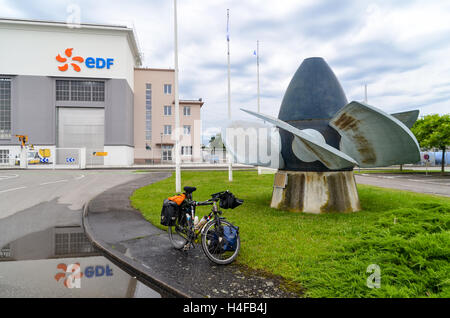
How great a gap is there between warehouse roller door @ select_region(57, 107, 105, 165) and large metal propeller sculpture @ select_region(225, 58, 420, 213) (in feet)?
118

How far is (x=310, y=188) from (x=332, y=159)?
4.37 feet

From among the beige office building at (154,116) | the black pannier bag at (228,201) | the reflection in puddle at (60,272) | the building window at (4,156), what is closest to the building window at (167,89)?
the beige office building at (154,116)

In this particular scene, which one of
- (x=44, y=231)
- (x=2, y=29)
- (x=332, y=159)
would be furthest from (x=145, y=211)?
(x=2, y=29)

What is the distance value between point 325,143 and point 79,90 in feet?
132

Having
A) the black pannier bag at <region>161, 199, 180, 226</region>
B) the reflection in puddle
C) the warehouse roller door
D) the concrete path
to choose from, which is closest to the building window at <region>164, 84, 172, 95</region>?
the warehouse roller door

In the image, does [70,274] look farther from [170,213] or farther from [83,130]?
[83,130]

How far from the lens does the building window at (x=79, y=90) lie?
37.1 metres

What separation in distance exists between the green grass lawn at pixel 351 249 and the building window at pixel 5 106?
4163 cm

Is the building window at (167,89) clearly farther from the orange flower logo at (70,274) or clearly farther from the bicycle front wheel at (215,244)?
the bicycle front wheel at (215,244)

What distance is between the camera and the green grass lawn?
3229 mm

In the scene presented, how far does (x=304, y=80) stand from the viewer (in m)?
7.91

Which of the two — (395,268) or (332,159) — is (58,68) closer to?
(332,159)

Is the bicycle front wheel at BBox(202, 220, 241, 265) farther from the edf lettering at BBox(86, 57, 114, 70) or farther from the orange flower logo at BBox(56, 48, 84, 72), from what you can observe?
the orange flower logo at BBox(56, 48, 84, 72)

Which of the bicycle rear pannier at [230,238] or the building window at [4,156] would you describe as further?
the building window at [4,156]
